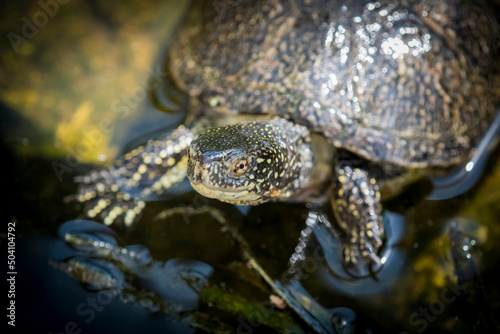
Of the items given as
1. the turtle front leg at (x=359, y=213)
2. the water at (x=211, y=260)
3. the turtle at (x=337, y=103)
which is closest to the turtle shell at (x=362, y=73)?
the turtle at (x=337, y=103)

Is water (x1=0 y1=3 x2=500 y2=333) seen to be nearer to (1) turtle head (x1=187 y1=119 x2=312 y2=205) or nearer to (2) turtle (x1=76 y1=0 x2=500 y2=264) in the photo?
(2) turtle (x1=76 y1=0 x2=500 y2=264)

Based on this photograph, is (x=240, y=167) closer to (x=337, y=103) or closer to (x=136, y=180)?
(x=337, y=103)

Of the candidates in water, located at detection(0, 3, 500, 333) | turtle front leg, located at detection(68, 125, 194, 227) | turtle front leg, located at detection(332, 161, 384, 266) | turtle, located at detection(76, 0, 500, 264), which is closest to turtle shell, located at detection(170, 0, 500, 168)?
turtle, located at detection(76, 0, 500, 264)

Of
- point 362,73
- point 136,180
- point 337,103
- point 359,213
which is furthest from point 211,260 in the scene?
point 362,73

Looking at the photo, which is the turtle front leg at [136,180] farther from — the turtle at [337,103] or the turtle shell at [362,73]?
the turtle shell at [362,73]

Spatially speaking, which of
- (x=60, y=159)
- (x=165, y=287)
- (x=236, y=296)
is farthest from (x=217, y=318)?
(x=60, y=159)
